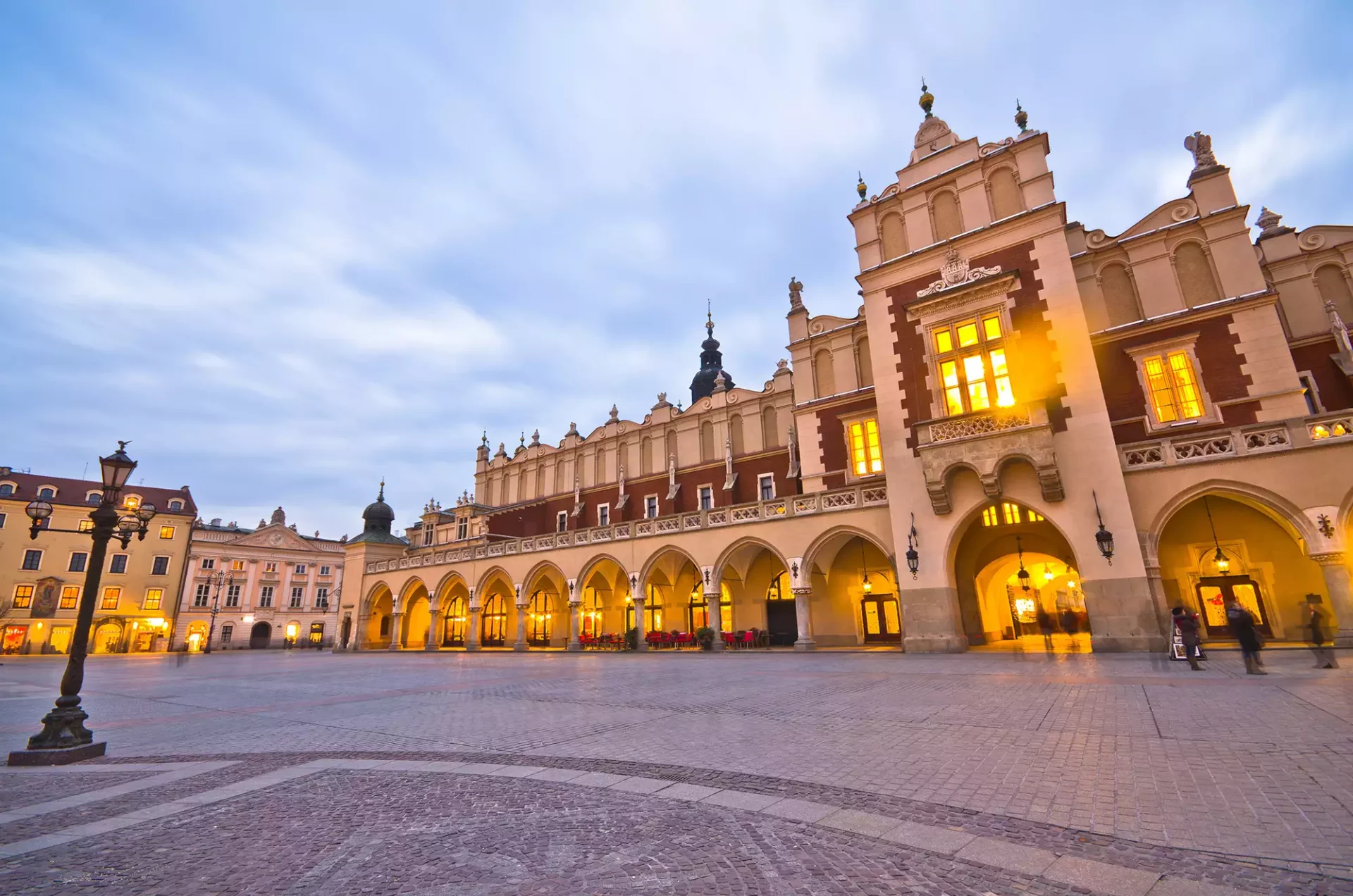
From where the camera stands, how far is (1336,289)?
20.2 meters

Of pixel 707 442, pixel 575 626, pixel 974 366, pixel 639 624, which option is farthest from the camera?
pixel 707 442

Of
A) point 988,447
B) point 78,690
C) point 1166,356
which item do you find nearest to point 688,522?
point 988,447

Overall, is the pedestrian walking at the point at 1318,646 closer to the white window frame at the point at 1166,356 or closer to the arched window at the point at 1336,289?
the white window frame at the point at 1166,356

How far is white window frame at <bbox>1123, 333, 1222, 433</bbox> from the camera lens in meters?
19.1

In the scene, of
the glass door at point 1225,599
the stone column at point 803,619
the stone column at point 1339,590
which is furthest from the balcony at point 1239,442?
the stone column at point 803,619

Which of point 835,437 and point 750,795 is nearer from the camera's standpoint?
point 750,795

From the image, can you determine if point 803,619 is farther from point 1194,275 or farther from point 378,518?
point 378,518

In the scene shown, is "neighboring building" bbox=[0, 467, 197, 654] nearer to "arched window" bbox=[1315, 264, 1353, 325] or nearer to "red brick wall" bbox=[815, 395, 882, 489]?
"red brick wall" bbox=[815, 395, 882, 489]

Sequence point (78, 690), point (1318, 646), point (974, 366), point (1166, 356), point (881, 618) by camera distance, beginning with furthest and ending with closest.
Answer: point (881, 618) < point (974, 366) < point (1166, 356) < point (1318, 646) < point (78, 690)

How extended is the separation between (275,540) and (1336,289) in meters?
75.0

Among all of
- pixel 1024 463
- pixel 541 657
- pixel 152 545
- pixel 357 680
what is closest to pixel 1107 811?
pixel 1024 463

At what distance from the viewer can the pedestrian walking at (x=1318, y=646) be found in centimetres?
1177

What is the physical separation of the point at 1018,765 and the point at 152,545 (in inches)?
2644

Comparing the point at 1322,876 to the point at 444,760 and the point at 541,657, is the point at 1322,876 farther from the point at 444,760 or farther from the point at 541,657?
the point at 541,657
